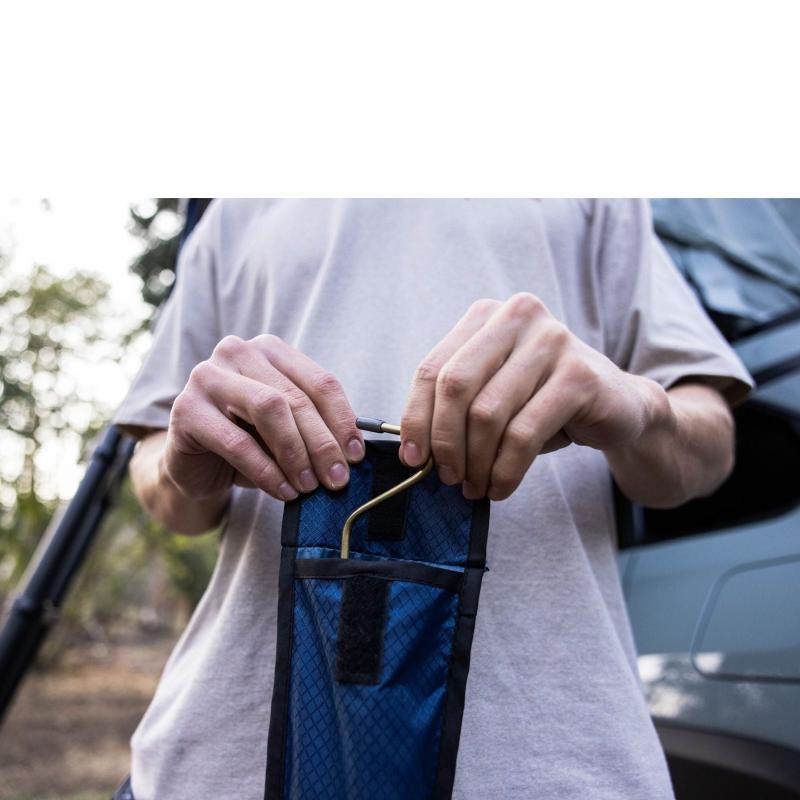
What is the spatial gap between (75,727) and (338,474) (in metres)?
6.76

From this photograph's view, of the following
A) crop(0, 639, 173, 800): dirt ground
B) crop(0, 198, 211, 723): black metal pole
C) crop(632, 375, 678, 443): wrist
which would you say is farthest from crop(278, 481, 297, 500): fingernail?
crop(0, 639, 173, 800): dirt ground

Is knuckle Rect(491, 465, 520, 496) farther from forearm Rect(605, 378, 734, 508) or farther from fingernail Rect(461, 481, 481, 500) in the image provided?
forearm Rect(605, 378, 734, 508)

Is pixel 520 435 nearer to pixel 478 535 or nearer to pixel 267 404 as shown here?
pixel 478 535

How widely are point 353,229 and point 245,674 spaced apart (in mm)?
597

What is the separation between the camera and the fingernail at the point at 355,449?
2.82 feet

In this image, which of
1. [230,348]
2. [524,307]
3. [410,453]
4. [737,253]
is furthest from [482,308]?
[737,253]

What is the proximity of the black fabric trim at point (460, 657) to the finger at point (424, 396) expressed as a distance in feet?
0.29

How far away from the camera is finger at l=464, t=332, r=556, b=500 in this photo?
0.77 metres

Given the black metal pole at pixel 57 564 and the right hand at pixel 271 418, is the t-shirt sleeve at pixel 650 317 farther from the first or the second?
the black metal pole at pixel 57 564

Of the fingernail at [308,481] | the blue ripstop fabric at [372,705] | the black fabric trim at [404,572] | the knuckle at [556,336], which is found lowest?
the blue ripstop fabric at [372,705]

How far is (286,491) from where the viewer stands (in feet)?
2.87

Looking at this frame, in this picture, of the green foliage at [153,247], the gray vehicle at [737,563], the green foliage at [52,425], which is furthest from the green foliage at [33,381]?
the gray vehicle at [737,563]
